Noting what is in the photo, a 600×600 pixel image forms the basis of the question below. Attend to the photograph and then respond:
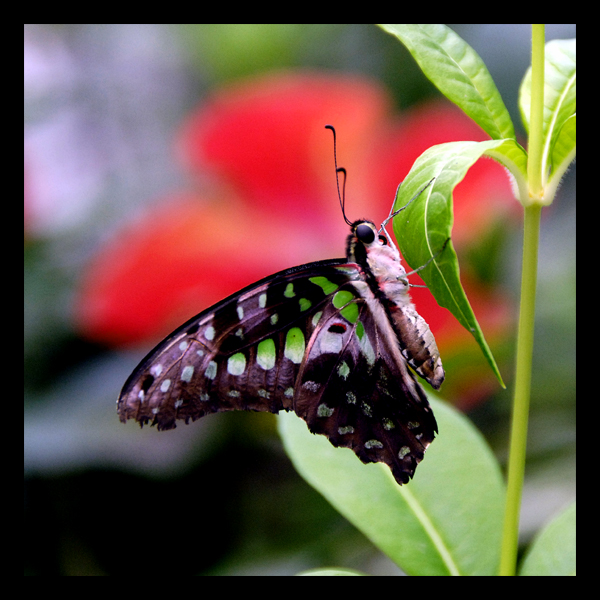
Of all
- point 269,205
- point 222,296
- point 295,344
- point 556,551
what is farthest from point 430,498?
point 269,205

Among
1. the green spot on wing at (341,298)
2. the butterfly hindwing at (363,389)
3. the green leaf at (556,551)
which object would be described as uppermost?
the green spot on wing at (341,298)

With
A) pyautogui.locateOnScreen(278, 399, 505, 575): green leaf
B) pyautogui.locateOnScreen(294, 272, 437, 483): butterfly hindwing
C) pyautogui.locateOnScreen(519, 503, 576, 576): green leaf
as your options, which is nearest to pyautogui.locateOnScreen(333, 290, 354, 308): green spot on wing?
pyautogui.locateOnScreen(294, 272, 437, 483): butterfly hindwing

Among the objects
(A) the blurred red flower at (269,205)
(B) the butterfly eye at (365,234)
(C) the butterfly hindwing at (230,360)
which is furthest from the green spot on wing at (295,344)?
(A) the blurred red flower at (269,205)

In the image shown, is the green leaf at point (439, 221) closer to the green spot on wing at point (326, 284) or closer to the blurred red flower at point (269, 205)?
the green spot on wing at point (326, 284)

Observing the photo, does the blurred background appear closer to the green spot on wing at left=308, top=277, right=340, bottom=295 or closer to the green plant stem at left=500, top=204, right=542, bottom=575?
the green spot on wing at left=308, top=277, right=340, bottom=295

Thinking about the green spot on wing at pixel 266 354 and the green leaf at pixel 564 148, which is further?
the green spot on wing at pixel 266 354

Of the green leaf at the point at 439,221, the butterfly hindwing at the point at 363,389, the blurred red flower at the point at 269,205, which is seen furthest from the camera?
the blurred red flower at the point at 269,205

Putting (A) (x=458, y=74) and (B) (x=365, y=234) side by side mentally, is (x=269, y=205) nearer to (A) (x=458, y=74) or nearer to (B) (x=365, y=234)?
(B) (x=365, y=234)

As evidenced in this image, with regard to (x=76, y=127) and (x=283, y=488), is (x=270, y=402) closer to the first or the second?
(x=283, y=488)
